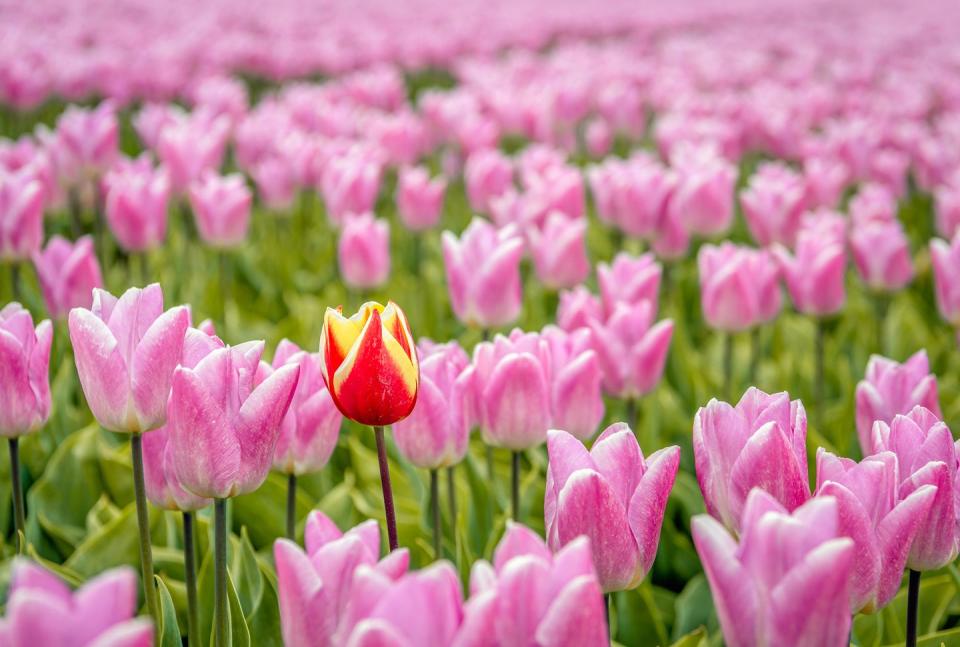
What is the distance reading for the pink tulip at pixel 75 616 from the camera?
669 mm

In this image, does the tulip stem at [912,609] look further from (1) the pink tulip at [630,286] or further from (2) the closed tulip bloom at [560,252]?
(2) the closed tulip bloom at [560,252]

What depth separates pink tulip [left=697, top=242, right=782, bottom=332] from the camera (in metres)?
2.41

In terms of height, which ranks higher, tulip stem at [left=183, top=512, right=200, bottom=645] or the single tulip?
the single tulip

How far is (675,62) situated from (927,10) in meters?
10.7

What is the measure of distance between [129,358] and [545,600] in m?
0.72

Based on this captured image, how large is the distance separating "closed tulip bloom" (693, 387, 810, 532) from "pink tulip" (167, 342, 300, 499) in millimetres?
519

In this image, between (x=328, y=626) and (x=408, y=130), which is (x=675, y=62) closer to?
(x=408, y=130)

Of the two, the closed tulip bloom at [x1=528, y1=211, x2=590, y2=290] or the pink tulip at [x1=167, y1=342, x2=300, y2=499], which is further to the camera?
the closed tulip bloom at [x1=528, y1=211, x2=590, y2=290]

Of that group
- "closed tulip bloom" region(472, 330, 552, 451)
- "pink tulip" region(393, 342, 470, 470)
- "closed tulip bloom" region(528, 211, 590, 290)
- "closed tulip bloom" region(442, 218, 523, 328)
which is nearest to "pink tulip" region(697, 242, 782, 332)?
"closed tulip bloom" region(528, 211, 590, 290)

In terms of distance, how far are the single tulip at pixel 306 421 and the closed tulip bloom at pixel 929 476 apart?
2.60 feet

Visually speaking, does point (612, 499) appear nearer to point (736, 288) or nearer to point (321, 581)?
point (321, 581)

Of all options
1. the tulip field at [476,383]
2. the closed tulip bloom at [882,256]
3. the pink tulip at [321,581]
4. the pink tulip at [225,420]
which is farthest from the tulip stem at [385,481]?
the closed tulip bloom at [882,256]

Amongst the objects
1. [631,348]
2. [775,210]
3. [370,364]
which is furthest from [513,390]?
[775,210]

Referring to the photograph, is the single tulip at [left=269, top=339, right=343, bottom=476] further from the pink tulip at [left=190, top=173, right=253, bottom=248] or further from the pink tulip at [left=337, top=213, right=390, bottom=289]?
the pink tulip at [left=190, top=173, right=253, bottom=248]
